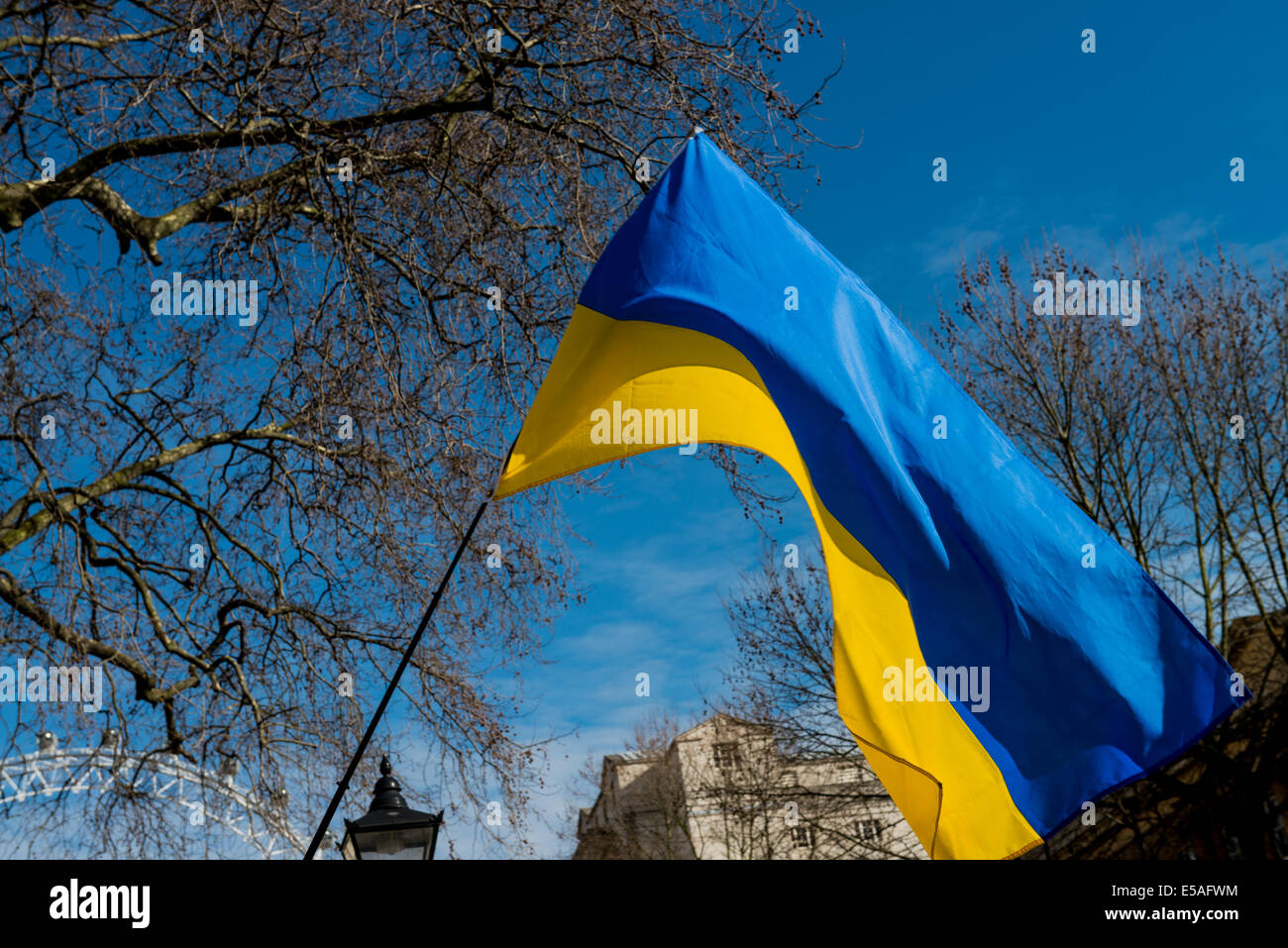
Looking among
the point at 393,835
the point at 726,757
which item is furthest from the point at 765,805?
the point at 393,835

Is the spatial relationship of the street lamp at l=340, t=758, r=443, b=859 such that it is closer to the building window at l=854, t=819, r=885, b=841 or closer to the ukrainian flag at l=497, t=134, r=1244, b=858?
the ukrainian flag at l=497, t=134, r=1244, b=858

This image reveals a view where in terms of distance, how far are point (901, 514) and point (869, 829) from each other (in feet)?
53.7

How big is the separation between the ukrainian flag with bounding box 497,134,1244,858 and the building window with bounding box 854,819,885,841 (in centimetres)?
1503

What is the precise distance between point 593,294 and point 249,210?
316cm

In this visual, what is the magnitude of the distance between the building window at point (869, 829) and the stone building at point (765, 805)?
16 millimetres

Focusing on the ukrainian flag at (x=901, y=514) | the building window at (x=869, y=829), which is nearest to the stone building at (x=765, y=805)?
the building window at (x=869, y=829)

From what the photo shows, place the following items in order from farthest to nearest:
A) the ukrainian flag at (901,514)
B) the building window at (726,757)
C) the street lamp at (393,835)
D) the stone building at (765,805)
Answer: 1. the building window at (726,757)
2. the stone building at (765,805)
3. the street lamp at (393,835)
4. the ukrainian flag at (901,514)

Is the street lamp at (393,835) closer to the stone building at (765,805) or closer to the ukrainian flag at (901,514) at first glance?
the ukrainian flag at (901,514)

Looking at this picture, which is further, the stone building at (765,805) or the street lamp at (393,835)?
the stone building at (765,805)

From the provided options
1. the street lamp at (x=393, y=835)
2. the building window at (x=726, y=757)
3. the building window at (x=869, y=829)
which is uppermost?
the building window at (x=726, y=757)

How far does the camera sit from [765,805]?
736 inches

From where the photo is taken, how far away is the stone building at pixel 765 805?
18453mm

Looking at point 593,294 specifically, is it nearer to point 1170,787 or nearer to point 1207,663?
point 1207,663

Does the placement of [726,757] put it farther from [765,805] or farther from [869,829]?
[765,805]
